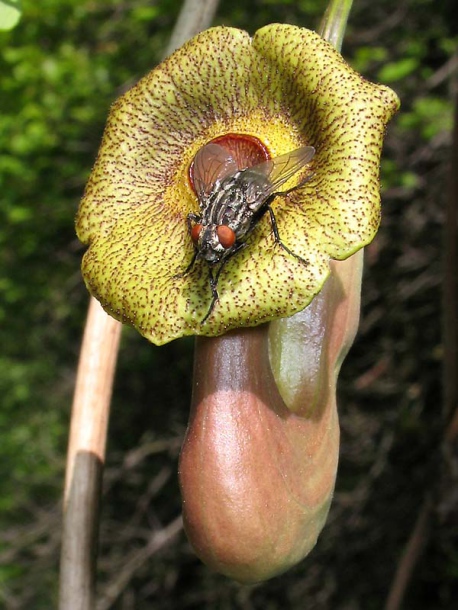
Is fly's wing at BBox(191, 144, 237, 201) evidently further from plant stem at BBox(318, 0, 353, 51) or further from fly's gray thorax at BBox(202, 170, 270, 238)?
plant stem at BBox(318, 0, 353, 51)

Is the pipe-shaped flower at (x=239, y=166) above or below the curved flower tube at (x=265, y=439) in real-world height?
above

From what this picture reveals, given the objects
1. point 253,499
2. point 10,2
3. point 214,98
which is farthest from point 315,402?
point 10,2

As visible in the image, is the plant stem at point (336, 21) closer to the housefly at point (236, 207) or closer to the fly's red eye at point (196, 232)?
the housefly at point (236, 207)

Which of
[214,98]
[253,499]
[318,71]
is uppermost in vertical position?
[318,71]

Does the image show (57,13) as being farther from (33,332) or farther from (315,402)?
(315,402)

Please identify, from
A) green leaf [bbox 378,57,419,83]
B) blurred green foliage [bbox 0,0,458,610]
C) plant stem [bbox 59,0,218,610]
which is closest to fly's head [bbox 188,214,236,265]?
plant stem [bbox 59,0,218,610]

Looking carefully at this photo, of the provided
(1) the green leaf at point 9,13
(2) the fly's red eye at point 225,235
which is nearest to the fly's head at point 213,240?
(2) the fly's red eye at point 225,235

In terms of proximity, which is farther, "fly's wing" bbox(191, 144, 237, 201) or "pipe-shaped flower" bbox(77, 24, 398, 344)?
"fly's wing" bbox(191, 144, 237, 201)
